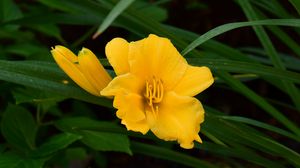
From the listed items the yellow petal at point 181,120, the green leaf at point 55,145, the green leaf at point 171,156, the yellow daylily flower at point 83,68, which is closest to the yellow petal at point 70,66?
the yellow daylily flower at point 83,68

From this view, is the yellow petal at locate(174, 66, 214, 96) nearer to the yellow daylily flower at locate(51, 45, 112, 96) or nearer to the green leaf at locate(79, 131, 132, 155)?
the yellow daylily flower at locate(51, 45, 112, 96)

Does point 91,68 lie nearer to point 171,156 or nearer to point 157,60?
point 157,60

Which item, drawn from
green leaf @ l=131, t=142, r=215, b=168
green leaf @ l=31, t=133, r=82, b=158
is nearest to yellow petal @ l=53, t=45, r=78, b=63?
green leaf @ l=31, t=133, r=82, b=158

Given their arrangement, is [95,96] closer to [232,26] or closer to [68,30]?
[232,26]

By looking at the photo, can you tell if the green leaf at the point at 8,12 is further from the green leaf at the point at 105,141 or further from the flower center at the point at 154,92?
the flower center at the point at 154,92

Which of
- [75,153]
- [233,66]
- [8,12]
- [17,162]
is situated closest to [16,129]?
[17,162]

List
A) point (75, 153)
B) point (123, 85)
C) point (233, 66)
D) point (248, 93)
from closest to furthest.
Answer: point (123, 85) < point (233, 66) < point (248, 93) < point (75, 153)

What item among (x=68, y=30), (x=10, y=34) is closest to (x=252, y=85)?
(x=68, y=30)
